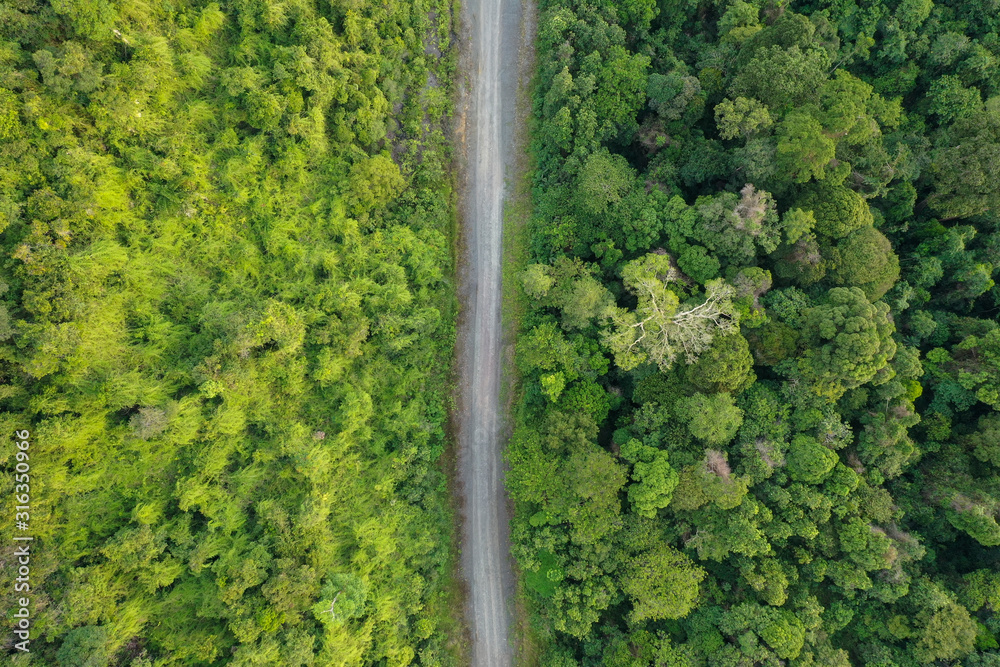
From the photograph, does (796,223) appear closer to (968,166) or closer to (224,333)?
(968,166)

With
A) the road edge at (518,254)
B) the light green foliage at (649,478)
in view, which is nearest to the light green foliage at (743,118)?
the road edge at (518,254)

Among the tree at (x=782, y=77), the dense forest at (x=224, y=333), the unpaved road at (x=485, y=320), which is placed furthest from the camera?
the unpaved road at (x=485, y=320)

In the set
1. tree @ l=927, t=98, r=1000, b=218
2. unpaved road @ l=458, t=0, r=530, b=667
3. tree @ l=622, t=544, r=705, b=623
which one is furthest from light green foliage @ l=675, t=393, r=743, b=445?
tree @ l=927, t=98, r=1000, b=218

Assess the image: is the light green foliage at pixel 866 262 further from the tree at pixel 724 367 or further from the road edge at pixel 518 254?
the road edge at pixel 518 254

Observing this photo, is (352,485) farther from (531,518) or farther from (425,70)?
(425,70)

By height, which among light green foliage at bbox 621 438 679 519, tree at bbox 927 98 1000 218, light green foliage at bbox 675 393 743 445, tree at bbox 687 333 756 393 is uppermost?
tree at bbox 927 98 1000 218

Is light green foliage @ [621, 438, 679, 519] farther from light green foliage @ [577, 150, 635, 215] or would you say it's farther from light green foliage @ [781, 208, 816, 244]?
light green foliage @ [577, 150, 635, 215]
